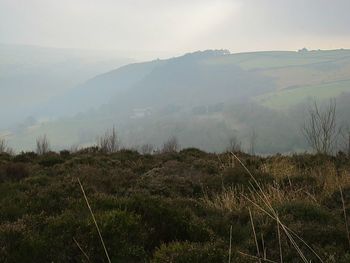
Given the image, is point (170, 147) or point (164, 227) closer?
point (164, 227)

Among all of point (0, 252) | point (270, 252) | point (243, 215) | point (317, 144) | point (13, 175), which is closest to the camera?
point (0, 252)

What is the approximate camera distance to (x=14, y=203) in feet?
26.9

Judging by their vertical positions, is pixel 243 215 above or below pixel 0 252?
below

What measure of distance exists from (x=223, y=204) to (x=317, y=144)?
12.9 meters

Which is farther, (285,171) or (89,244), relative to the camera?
(285,171)

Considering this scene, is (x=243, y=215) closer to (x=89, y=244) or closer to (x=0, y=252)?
(x=89, y=244)

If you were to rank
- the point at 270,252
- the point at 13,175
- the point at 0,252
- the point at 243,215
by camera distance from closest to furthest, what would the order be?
1. the point at 0,252
2. the point at 270,252
3. the point at 243,215
4. the point at 13,175

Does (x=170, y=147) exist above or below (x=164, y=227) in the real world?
below

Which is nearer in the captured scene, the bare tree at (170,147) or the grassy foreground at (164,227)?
the grassy foreground at (164,227)

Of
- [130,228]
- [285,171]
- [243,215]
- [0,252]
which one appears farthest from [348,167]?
[0,252]

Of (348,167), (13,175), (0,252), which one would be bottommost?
(348,167)

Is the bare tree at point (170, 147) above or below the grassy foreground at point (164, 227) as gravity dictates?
below

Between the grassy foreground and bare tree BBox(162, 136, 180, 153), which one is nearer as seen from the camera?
the grassy foreground

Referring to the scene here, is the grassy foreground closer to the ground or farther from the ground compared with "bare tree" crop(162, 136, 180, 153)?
farther from the ground
